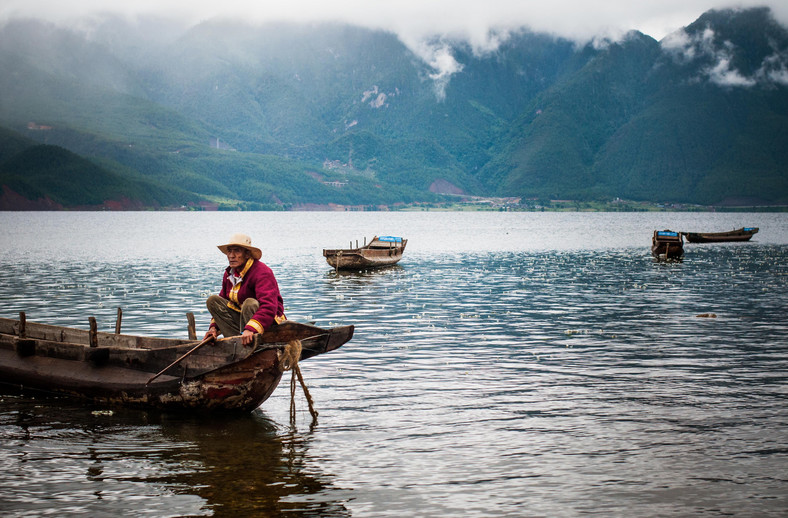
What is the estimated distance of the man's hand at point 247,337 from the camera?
15.5 meters

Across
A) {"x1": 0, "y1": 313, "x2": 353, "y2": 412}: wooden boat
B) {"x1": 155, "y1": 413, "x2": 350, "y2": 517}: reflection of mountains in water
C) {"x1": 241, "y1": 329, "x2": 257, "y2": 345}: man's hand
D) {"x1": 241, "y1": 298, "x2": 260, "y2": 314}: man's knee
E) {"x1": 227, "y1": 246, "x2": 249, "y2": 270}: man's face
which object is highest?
{"x1": 227, "y1": 246, "x2": 249, "y2": 270}: man's face

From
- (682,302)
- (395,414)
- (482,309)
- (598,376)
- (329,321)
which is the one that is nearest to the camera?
(395,414)

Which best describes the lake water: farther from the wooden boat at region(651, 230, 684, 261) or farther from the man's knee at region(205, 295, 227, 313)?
the wooden boat at region(651, 230, 684, 261)

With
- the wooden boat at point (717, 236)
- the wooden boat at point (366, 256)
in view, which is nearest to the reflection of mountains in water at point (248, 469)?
the wooden boat at point (366, 256)

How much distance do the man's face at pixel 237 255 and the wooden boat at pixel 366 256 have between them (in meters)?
43.3

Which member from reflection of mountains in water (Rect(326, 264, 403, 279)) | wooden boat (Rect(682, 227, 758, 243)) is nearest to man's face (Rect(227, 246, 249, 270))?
reflection of mountains in water (Rect(326, 264, 403, 279))

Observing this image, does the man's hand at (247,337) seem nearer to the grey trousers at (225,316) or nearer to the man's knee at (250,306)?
the man's knee at (250,306)

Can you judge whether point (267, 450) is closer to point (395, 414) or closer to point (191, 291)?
point (395, 414)

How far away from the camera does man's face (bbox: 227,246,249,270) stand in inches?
635

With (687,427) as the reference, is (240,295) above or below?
above

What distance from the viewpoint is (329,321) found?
32781 millimetres

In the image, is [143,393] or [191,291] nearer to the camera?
[143,393]

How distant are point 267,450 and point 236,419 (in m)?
2.15

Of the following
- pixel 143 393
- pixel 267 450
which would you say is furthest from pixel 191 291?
pixel 267 450
